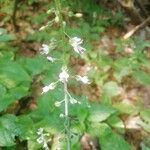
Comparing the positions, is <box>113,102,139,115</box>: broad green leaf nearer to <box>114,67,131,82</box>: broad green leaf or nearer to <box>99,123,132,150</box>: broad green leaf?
<box>114,67,131,82</box>: broad green leaf

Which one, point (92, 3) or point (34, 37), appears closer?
point (34, 37)

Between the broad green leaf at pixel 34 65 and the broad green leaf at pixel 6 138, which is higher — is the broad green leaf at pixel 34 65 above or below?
above

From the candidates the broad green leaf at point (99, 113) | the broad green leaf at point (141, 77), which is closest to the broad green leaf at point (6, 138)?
the broad green leaf at point (99, 113)

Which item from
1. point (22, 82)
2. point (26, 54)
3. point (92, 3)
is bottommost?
point (26, 54)

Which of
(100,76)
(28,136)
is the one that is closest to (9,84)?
(28,136)

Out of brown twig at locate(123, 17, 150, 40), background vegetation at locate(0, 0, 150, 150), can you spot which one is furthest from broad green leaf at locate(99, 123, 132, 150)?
brown twig at locate(123, 17, 150, 40)

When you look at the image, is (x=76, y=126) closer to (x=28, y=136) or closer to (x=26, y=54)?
(x=28, y=136)

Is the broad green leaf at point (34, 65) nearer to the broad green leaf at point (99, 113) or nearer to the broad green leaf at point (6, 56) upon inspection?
the broad green leaf at point (6, 56)
